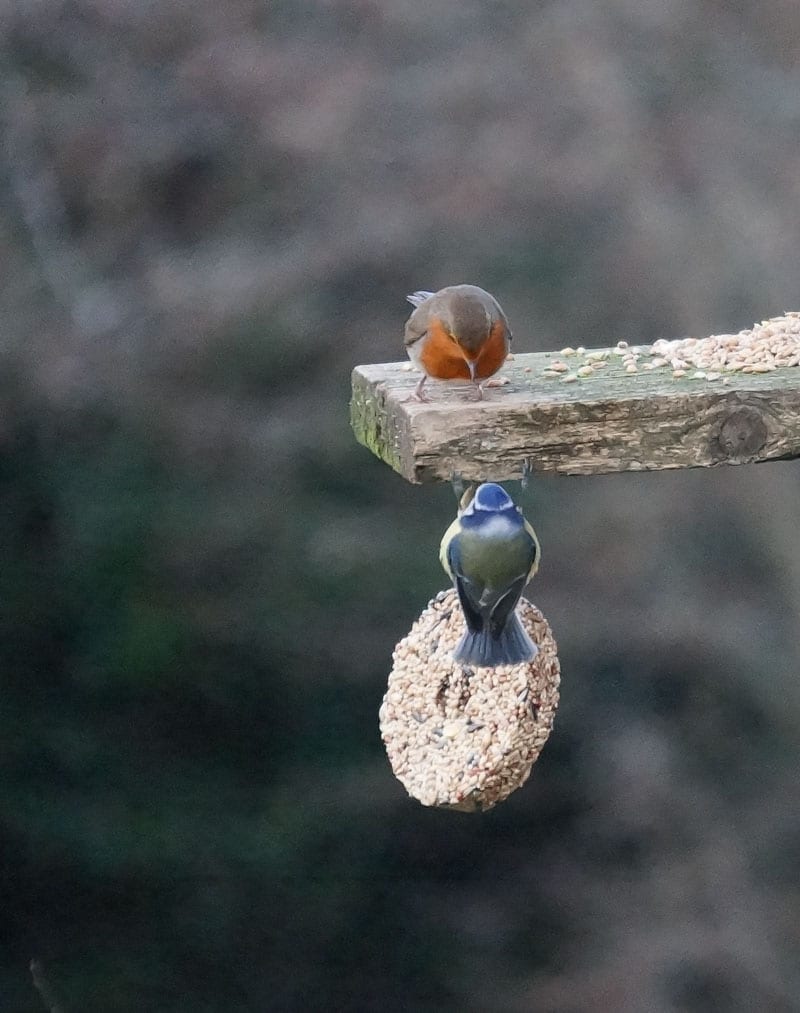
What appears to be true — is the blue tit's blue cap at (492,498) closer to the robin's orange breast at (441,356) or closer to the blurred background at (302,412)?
the robin's orange breast at (441,356)

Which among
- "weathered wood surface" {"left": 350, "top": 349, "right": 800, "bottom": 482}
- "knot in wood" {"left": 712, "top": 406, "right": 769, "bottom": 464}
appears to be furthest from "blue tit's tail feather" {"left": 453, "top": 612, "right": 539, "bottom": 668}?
"knot in wood" {"left": 712, "top": 406, "right": 769, "bottom": 464}

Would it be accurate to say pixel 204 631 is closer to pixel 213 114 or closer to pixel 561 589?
pixel 561 589

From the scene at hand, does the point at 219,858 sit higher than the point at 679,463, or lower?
lower

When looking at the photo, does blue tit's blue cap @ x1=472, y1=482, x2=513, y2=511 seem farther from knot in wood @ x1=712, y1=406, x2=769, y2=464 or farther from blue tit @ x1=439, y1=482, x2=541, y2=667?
knot in wood @ x1=712, y1=406, x2=769, y2=464

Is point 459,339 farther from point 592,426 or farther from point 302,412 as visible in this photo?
point 302,412

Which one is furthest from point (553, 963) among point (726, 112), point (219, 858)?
point (726, 112)

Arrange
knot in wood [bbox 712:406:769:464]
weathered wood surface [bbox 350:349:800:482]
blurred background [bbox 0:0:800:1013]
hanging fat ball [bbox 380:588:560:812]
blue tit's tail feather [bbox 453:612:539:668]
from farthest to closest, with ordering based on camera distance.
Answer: blurred background [bbox 0:0:800:1013] < hanging fat ball [bbox 380:588:560:812] < blue tit's tail feather [bbox 453:612:539:668] < knot in wood [bbox 712:406:769:464] < weathered wood surface [bbox 350:349:800:482]
